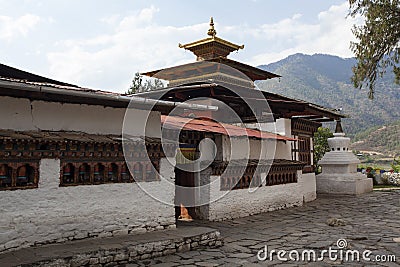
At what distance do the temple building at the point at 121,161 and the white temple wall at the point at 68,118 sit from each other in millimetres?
16

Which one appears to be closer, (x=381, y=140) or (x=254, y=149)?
(x=254, y=149)

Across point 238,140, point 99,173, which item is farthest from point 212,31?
point 99,173

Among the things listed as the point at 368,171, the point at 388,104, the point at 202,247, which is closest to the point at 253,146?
the point at 202,247

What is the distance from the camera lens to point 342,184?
1587cm

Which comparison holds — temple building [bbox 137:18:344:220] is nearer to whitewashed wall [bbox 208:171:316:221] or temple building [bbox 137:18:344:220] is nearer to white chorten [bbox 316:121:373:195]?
whitewashed wall [bbox 208:171:316:221]

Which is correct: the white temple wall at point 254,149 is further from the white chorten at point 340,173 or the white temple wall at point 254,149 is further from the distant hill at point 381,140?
the distant hill at point 381,140

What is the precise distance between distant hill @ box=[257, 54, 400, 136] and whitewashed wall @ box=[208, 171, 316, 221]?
54.9m

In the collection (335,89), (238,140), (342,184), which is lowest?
(342,184)

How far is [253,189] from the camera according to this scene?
33.7ft

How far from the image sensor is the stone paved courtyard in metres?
5.89

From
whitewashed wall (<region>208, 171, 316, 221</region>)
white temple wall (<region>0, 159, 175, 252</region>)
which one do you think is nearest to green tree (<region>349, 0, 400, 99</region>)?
whitewashed wall (<region>208, 171, 316, 221</region>)

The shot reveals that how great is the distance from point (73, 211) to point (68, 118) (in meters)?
1.59

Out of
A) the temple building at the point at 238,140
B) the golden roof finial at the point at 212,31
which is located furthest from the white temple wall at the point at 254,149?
the golden roof finial at the point at 212,31

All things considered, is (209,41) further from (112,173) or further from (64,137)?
(64,137)
